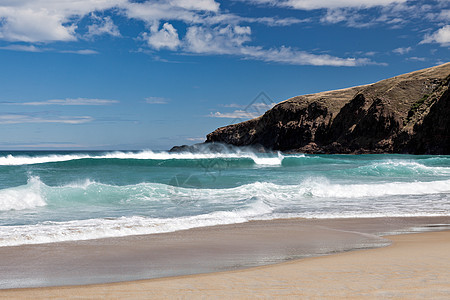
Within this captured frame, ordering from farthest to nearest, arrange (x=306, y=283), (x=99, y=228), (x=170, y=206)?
(x=170, y=206) → (x=99, y=228) → (x=306, y=283)

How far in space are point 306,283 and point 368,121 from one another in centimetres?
7768

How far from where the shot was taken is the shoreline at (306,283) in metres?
3.82

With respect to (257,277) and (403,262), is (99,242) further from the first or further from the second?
(403,262)

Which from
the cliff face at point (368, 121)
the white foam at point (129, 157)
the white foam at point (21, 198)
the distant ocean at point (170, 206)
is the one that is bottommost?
the distant ocean at point (170, 206)

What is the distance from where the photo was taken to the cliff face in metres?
65.5

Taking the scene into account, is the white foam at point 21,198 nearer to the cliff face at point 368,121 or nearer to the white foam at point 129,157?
the white foam at point 129,157

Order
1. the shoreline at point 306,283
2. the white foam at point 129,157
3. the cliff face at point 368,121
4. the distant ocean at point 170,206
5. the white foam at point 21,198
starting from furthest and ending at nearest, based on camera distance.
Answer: the cliff face at point 368,121 → the white foam at point 129,157 → the white foam at point 21,198 → the distant ocean at point 170,206 → the shoreline at point 306,283

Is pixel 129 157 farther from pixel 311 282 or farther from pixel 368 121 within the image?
pixel 311 282

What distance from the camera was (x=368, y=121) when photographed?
76.6 metres

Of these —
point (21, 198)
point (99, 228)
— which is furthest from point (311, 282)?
point (21, 198)

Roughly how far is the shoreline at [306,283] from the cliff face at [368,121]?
212 feet

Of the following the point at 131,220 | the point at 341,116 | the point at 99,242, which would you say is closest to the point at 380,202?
the point at 131,220

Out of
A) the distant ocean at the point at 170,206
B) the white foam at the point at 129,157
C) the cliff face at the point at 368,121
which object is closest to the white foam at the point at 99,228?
the distant ocean at the point at 170,206

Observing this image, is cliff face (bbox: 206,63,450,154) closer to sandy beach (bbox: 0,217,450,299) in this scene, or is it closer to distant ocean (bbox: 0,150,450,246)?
distant ocean (bbox: 0,150,450,246)
